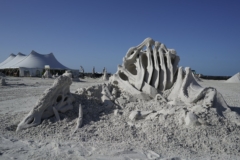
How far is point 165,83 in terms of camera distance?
18.2 feet

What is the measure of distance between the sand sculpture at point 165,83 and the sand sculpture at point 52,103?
1694 millimetres

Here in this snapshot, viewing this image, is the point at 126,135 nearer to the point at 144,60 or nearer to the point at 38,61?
the point at 144,60

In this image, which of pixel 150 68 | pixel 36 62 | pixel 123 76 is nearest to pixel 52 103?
pixel 123 76

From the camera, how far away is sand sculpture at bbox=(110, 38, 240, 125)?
4195mm

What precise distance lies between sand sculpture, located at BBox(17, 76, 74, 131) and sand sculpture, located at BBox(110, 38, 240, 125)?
169 cm

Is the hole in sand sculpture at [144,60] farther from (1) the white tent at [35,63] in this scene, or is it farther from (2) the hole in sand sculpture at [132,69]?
(1) the white tent at [35,63]

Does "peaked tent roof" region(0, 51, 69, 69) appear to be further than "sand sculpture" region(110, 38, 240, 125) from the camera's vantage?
Yes

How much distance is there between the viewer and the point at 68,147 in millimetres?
3252

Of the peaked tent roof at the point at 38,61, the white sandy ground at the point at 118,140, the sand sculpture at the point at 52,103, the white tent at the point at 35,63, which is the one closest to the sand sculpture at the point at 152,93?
the sand sculpture at the point at 52,103

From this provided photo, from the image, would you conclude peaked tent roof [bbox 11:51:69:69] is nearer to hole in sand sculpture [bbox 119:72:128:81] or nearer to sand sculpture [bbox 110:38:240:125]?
hole in sand sculpture [bbox 119:72:128:81]

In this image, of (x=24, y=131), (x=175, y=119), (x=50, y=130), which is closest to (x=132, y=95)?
(x=175, y=119)

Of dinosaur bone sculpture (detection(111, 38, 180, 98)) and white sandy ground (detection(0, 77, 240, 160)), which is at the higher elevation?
dinosaur bone sculpture (detection(111, 38, 180, 98))

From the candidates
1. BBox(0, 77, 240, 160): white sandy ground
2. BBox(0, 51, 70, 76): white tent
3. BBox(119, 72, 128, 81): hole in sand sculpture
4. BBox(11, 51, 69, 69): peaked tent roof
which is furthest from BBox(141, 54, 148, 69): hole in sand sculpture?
BBox(11, 51, 69, 69): peaked tent roof

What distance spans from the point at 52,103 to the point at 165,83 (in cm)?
317
